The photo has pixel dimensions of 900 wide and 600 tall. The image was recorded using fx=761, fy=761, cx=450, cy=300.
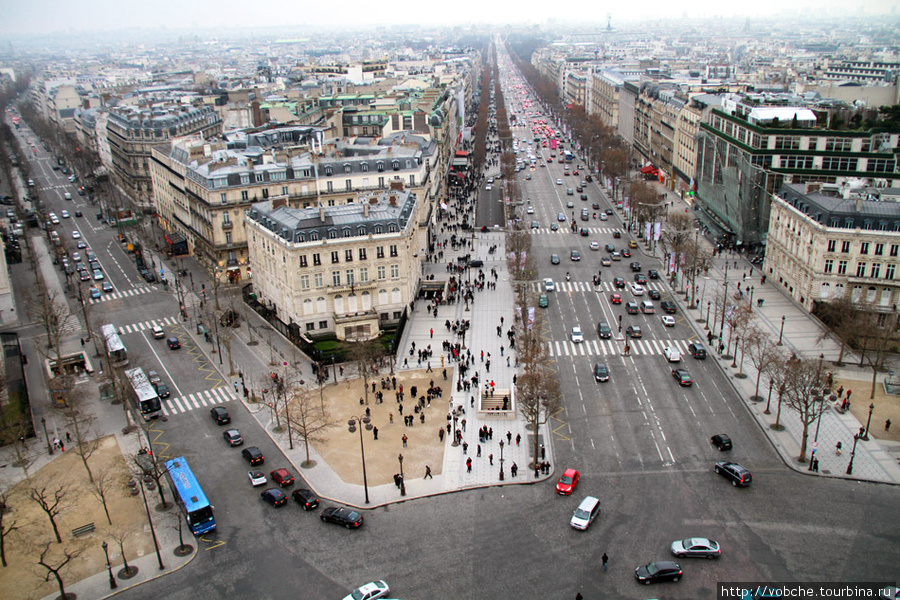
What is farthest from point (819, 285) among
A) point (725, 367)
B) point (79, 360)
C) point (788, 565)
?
point (79, 360)

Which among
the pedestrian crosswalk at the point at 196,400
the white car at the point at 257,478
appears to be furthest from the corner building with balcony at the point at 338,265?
the white car at the point at 257,478

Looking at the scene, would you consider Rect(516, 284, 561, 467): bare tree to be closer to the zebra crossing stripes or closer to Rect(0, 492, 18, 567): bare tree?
Rect(0, 492, 18, 567): bare tree

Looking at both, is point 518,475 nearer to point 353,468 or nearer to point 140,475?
point 353,468

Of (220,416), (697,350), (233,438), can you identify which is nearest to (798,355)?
(697,350)

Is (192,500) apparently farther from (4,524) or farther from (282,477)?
(4,524)

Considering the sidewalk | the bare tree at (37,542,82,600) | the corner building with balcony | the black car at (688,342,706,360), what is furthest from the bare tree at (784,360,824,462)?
the bare tree at (37,542,82,600)

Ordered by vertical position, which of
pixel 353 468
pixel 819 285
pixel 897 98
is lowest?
pixel 353 468
